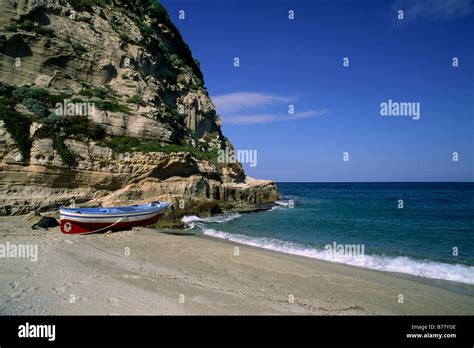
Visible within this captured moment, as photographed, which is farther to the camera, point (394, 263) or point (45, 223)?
point (45, 223)

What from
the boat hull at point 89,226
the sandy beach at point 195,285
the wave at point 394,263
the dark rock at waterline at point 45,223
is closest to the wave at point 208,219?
the boat hull at point 89,226

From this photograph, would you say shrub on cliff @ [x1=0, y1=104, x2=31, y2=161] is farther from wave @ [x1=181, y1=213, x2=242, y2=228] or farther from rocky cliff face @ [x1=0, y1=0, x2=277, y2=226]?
wave @ [x1=181, y1=213, x2=242, y2=228]

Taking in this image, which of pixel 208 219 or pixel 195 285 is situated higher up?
pixel 195 285

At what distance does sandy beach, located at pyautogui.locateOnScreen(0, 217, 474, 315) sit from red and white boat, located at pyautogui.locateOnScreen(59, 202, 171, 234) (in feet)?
6.00

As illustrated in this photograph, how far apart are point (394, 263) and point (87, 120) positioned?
20.2m

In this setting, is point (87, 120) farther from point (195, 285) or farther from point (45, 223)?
point (195, 285)

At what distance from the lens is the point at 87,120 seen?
21094mm

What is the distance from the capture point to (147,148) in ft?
73.8

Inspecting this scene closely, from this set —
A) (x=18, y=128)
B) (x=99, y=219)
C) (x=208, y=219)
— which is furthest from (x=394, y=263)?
(x=18, y=128)

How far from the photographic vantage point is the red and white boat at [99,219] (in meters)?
14.7

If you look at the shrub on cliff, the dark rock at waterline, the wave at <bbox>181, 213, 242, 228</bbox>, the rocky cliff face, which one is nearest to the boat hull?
the dark rock at waterline

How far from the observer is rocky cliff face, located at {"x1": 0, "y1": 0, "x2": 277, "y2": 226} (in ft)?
58.1
